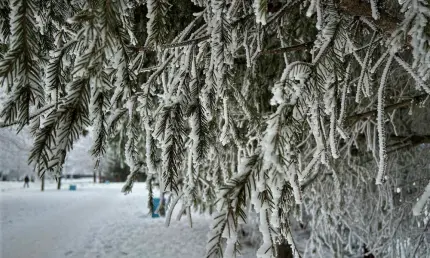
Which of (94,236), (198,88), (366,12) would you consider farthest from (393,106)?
Result: (94,236)

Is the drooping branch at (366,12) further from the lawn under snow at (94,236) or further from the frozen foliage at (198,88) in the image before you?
the lawn under snow at (94,236)

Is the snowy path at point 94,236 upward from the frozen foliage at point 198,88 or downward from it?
downward

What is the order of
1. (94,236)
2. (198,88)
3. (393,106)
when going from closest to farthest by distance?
(198,88), (393,106), (94,236)

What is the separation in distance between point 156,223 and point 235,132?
10.3 m

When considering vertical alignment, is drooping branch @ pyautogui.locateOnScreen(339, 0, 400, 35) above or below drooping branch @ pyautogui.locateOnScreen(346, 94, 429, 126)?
above

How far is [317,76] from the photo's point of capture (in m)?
1.15

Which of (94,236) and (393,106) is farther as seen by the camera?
A: (94,236)

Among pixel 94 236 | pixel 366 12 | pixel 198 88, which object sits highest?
pixel 366 12

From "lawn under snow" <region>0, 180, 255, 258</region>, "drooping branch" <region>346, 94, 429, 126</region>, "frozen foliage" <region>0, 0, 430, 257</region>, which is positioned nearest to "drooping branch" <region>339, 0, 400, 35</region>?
"frozen foliage" <region>0, 0, 430, 257</region>

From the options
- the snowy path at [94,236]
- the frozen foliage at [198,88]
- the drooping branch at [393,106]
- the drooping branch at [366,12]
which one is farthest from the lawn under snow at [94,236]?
the drooping branch at [366,12]

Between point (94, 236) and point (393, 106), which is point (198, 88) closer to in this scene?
point (393, 106)

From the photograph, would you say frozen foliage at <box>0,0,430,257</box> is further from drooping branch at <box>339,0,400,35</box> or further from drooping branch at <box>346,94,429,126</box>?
drooping branch at <box>346,94,429,126</box>

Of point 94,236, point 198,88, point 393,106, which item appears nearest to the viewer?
point 198,88

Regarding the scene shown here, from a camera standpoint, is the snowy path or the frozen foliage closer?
the frozen foliage
